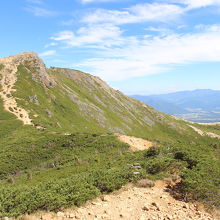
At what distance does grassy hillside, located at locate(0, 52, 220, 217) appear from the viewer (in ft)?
43.2

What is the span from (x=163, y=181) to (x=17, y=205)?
11726 mm

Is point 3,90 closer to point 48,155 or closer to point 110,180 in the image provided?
point 48,155

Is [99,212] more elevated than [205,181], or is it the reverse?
[205,181]

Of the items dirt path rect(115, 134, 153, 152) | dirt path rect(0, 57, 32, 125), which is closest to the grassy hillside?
dirt path rect(115, 134, 153, 152)

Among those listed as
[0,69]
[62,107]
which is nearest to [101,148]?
[62,107]

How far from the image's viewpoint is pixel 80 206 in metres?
12.2

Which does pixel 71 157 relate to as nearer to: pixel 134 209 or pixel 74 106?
pixel 134 209

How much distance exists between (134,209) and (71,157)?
2360cm

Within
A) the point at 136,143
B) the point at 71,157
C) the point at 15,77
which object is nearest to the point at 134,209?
the point at 71,157

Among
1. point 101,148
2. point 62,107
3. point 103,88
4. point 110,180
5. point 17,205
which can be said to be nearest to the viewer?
point 17,205

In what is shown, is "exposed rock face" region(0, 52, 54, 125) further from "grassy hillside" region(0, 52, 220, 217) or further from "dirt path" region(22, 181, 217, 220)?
"dirt path" region(22, 181, 217, 220)

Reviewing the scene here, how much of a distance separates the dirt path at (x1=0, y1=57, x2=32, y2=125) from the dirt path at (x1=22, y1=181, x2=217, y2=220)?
178 ft

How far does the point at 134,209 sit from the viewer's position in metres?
12.0

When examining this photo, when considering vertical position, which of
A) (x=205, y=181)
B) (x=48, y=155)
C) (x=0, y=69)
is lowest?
(x=48, y=155)
